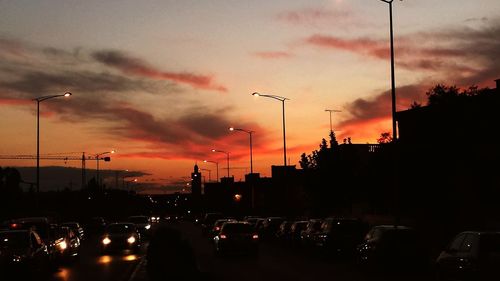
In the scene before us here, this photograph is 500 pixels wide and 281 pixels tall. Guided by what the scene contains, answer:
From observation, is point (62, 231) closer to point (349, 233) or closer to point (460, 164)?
point (349, 233)

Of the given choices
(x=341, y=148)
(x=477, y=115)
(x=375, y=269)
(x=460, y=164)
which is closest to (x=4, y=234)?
(x=375, y=269)

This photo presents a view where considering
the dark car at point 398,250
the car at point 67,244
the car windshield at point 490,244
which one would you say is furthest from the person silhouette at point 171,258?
the car at point 67,244

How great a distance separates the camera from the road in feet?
75.6

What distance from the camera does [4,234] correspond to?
24.0 m

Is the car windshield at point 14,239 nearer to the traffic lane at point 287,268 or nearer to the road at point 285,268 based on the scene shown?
the road at point 285,268

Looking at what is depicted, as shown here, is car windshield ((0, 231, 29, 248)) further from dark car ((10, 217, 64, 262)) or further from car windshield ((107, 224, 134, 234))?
car windshield ((107, 224, 134, 234))

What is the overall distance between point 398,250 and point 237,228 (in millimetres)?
10806

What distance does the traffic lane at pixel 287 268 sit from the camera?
23.3 metres

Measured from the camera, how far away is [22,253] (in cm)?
2302

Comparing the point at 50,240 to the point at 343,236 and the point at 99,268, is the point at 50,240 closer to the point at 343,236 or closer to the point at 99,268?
the point at 99,268

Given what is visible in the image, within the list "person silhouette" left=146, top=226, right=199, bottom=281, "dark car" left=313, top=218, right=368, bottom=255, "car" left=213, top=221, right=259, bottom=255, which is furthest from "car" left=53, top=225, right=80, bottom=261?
"person silhouette" left=146, top=226, right=199, bottom=281

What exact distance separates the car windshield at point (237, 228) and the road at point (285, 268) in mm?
1161

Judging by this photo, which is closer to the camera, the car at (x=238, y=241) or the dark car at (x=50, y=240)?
the dark car at (x=50, y=240)

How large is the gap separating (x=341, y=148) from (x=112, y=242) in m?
27.7
